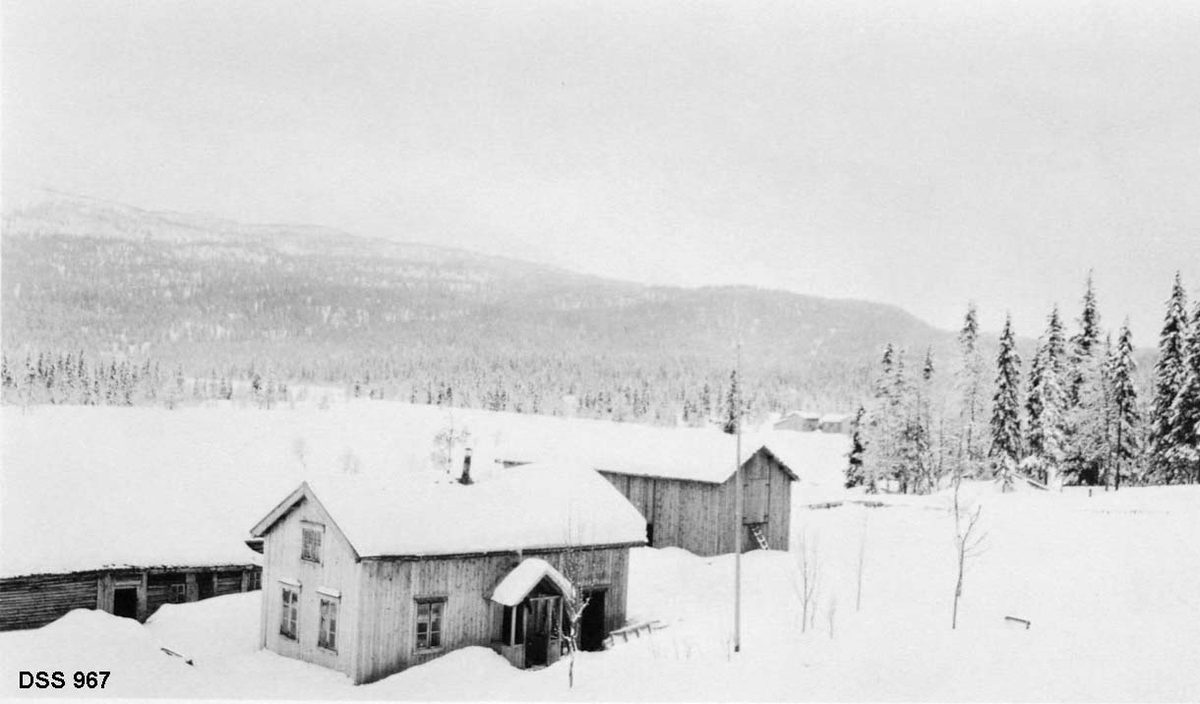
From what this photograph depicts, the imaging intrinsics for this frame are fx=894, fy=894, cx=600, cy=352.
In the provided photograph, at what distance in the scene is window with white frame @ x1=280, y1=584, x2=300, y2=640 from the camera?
21875 millimetres

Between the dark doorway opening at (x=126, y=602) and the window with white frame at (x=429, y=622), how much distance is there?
40.0 ft

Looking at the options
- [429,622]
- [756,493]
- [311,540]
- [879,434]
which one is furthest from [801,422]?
[311,540]

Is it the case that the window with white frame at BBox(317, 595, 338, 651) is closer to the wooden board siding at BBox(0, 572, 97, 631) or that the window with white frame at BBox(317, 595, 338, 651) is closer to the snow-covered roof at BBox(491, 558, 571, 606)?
the snow-covered roof at BBox(491, 558, 571, 606)

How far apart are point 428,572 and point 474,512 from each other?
2171 mm

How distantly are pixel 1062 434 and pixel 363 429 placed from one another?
162ft

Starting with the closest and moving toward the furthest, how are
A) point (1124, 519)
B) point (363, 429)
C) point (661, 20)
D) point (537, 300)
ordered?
1. point (661, 20)
2. point (1124, 519)
3. point (537, 300)
4. point (363, 429)

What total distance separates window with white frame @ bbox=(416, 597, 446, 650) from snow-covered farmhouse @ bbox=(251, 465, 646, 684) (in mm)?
26

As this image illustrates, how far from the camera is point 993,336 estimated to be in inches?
1879

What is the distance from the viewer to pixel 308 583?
2156 centimetres

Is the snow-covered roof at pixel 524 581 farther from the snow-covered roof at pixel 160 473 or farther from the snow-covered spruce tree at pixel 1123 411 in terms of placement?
the snow-covered spruce tree at pixel 1123 411

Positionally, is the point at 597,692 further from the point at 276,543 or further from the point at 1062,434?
the point at 1062,434

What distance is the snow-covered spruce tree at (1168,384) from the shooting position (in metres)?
28.9

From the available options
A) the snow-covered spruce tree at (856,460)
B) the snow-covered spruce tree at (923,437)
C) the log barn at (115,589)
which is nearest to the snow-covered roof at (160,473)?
the log barn at (115,589)

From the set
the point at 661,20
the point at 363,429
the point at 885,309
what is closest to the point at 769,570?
the point at 885,309
